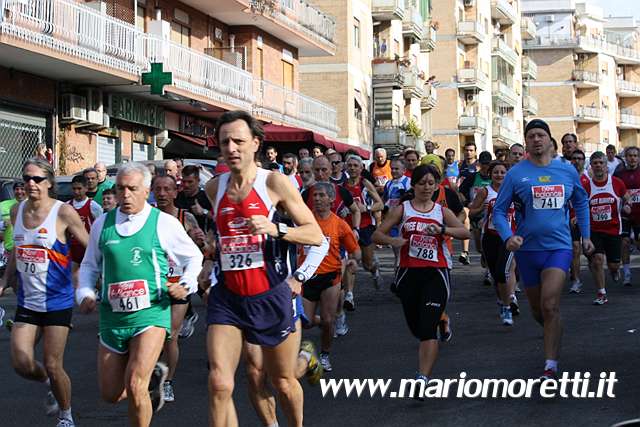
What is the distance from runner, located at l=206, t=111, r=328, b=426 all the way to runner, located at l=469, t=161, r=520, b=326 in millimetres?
6844

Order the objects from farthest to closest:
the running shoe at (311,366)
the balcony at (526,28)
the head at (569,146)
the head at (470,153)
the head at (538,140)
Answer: the balcony at (526,28) < the head at (470,153) < the head at (569,146) < the head at (538,140) < the running shoe at (311,366)

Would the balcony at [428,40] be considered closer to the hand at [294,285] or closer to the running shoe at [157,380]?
the running shoe at [157,380]

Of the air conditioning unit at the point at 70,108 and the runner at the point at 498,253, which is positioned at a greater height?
the air conditioning unit at the point at 70,108

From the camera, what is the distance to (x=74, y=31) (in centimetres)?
2517

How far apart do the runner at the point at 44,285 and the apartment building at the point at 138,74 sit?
13.9 m

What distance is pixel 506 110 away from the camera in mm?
84375

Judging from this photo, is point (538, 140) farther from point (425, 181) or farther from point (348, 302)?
point (348, 302)

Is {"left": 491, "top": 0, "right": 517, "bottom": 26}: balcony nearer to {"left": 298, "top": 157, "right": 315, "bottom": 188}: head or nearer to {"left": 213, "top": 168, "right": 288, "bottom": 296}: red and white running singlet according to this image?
{"left": 298, "top": 157, "right": 315, "bottom": 188}: head

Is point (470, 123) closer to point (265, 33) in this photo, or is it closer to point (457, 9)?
point (457, 9)

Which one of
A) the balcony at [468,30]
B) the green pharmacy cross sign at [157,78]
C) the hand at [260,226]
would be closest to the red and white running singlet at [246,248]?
the hand at [260,226]

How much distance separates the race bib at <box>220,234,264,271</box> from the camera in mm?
7117

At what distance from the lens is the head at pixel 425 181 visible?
10148 millimetres

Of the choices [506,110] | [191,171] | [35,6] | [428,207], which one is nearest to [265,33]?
[35,6]

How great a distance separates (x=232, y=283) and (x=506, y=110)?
258ft
